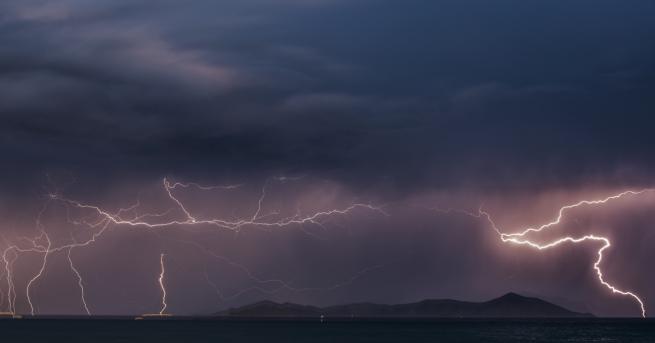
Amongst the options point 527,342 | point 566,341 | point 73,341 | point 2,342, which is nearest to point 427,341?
point 527,342

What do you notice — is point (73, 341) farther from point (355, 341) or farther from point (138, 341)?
point (355, 341)

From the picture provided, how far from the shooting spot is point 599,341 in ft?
350

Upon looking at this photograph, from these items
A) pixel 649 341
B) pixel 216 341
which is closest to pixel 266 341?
pixel 216 341

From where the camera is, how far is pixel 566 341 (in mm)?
106188

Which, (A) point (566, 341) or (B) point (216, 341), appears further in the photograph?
(A) point (566, 341)

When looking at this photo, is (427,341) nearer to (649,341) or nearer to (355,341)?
(355,341)

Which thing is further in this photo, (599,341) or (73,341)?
(599,341)

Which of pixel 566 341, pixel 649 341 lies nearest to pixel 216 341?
pixel 566 341

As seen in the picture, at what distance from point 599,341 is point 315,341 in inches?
1601

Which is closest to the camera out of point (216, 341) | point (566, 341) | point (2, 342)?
point (2, 342)

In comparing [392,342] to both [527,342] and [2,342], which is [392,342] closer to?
[527,342]

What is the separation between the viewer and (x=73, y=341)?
98.1m

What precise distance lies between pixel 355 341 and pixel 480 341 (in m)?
17.1

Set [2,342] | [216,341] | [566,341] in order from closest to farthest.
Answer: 1. [2,342]
2. [216,341]
3. [566,341]
